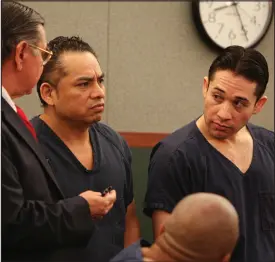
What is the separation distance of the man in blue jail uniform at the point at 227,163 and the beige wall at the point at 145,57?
3.88 feet

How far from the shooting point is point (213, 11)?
332 cm

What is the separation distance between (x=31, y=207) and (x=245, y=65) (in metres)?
0.88

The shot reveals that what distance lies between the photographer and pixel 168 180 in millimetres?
1971

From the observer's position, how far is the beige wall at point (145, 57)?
3215 mm

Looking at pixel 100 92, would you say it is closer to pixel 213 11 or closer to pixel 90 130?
pixel 90 130

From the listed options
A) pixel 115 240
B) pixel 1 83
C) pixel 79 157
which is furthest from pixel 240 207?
pixel 1 83

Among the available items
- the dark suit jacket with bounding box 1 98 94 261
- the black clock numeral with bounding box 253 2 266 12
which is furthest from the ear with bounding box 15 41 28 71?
the black clock numeral with bounding box 253 2 266 12

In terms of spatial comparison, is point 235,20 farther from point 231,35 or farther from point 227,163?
point 227,163

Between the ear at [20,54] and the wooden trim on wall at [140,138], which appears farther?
the wooden trim on wall at [140,138]

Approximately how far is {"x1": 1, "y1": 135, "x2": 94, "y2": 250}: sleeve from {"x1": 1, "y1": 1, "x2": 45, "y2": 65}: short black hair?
265 mm

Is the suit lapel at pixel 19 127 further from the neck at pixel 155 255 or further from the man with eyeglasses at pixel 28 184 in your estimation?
the neck at pixel 155 255

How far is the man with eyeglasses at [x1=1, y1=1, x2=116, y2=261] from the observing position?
1.58m

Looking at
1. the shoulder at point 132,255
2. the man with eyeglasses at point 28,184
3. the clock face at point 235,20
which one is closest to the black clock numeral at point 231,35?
the clock face at point 235,20

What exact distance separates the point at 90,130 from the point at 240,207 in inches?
22.5
